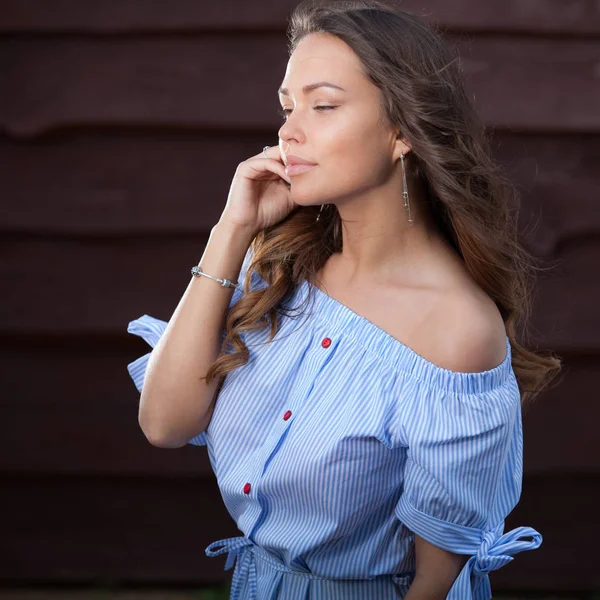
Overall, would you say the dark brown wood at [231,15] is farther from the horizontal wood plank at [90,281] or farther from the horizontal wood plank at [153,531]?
the horizontal wood plank at [153,531]

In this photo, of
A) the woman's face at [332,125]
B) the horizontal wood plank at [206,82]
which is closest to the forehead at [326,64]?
the woman's face at [332,125]

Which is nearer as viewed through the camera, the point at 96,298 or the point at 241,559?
the point at 241,559

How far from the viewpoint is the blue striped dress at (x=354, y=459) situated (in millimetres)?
1433

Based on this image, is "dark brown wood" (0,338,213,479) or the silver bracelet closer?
the silver bracelet

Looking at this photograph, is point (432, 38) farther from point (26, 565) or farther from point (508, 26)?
point (26, 565)

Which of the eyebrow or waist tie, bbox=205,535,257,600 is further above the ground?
the eyebrow

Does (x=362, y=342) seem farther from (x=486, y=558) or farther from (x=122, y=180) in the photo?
(x=122, y=180)

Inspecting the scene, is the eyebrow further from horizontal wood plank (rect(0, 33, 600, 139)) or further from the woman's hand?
horizontal wood plank (rect(0, 33, 600, 139))

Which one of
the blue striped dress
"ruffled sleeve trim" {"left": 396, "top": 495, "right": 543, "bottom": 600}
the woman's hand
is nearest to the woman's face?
the woman's hand

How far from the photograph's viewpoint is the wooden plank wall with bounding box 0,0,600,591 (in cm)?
249

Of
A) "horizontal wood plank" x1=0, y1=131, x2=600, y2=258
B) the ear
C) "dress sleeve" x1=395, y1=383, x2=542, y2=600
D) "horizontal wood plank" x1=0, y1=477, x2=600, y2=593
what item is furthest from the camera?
"horizontal wood plank" x1=0, y1=477, x2=600, y2=593

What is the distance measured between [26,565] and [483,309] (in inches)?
78.4

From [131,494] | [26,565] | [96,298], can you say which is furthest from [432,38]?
[26,565]

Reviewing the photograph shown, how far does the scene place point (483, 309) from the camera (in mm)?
1478
